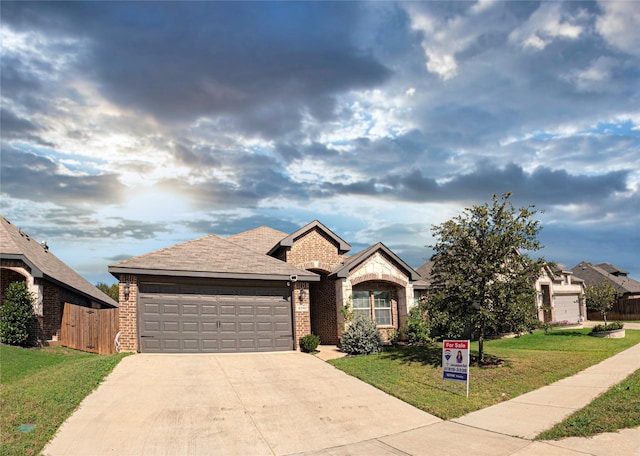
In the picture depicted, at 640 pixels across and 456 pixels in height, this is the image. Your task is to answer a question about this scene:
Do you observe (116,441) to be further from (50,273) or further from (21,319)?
(50,273)

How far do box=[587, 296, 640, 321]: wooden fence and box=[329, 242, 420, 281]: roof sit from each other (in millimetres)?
29860

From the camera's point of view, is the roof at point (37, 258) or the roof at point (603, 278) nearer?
the roof at point (37, 258)

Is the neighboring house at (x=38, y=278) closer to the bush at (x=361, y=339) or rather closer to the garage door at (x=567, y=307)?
the bush at (x=361, y=339)

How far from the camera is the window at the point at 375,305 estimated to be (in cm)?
2182

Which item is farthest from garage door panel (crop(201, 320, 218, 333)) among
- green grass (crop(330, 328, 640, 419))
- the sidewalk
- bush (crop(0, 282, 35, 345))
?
the sidewalk

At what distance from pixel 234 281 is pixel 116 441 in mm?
10567

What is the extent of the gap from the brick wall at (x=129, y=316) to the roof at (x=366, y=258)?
8.32 meters

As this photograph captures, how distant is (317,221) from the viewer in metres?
24.0

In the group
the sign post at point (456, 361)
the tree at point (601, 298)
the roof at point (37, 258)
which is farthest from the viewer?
the tree at point (601, 298)

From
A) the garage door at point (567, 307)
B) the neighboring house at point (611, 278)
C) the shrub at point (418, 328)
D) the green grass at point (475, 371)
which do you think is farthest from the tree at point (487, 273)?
the neighboring house at point (611, 278)

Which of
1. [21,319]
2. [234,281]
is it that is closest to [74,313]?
[21,319]

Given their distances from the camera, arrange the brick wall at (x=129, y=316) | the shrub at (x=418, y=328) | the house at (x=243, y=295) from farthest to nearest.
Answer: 1. the shrub at (x=418, y=328)
2. the house at (x=243, y=295)
3. the brick wall at (x=129, y=316)

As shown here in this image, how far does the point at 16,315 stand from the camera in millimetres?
19344

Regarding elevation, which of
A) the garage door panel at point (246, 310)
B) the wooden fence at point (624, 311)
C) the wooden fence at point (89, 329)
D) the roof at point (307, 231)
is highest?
the roof at point (307, 231)
